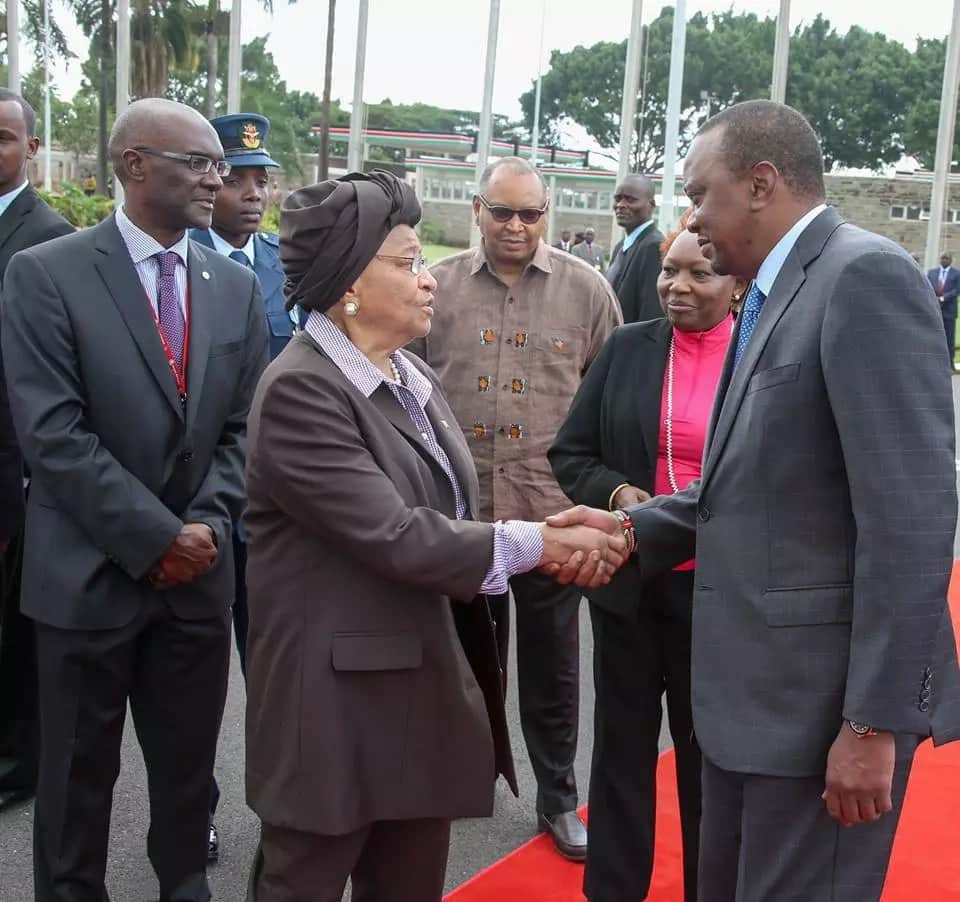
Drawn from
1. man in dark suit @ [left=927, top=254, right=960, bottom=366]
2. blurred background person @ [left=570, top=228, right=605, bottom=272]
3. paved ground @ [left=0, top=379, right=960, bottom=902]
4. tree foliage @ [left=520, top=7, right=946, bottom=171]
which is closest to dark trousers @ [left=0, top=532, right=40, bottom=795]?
paved ground @ [left=0, top=379, right=960, bottom=902]

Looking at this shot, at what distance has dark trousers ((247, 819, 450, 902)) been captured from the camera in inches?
104

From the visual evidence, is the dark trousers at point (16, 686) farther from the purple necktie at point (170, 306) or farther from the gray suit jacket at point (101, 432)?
the purple necktie at point (170, 306)

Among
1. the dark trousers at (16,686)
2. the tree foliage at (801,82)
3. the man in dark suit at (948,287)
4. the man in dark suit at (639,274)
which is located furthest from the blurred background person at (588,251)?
the tree foliage at (801,82)

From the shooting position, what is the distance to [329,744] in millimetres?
2574

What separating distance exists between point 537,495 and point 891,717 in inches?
90.6

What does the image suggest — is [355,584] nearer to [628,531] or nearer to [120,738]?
[628,531]

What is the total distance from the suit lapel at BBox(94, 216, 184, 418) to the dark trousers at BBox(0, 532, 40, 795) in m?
1.34

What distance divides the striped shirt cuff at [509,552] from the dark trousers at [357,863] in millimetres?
574

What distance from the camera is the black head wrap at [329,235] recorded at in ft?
8.55

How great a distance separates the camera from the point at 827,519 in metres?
2.25

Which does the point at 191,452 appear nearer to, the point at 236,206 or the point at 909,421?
the point at 236,206

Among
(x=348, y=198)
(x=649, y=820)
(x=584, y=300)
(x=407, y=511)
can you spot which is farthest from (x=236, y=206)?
(x=649, y=820)

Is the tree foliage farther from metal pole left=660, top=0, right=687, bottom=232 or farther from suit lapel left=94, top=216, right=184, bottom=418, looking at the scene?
suit lapel left=94, top=216, right=184, bottom=418

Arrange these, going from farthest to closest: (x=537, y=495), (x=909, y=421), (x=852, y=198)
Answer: (x=852, y=198) → (x=537, y=495) → (x=909, y=421)
